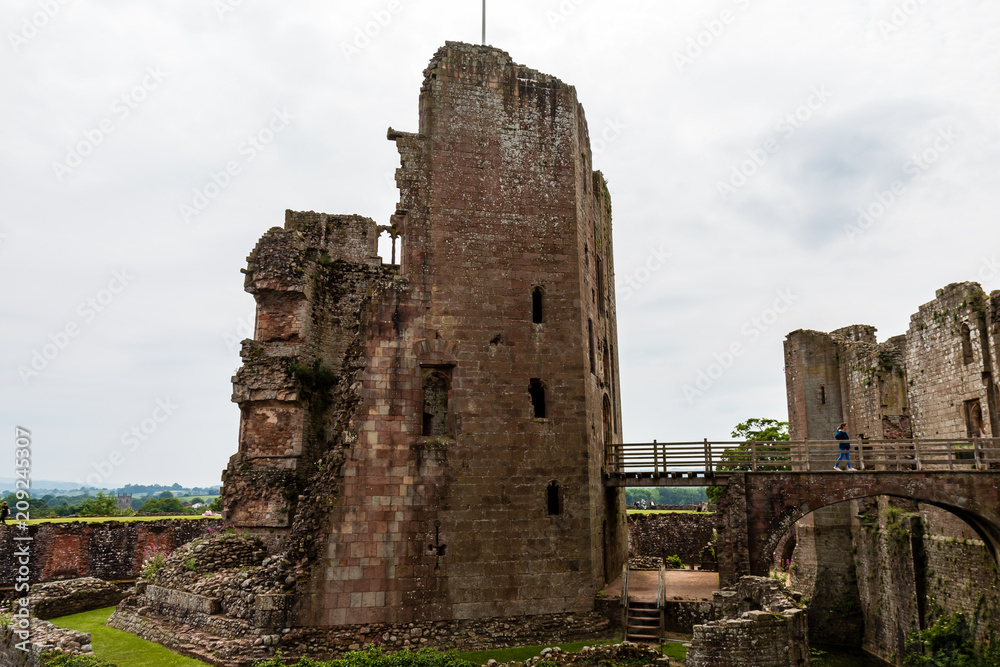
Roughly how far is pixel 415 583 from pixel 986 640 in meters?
15.4

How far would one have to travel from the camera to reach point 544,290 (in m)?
19.3

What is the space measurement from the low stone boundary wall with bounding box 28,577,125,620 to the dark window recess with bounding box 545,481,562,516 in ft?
54.8

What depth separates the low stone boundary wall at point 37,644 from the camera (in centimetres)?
1473

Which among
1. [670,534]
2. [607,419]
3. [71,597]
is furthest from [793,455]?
[71,597]

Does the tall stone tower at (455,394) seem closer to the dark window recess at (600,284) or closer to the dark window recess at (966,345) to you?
the dark window recess at (600,284)

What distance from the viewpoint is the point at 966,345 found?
66.0 ft

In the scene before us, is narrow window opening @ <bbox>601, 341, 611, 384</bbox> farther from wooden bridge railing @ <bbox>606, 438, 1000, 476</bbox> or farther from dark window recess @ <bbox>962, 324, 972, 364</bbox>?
dark window recess @ <bbox>962, 324, 972, 364</bbox>

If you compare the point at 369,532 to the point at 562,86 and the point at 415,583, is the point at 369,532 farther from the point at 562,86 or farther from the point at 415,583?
the point at 562,86

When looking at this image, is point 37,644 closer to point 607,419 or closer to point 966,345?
point 607,419

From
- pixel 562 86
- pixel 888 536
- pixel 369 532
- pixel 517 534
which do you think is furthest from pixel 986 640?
pixel 562 86

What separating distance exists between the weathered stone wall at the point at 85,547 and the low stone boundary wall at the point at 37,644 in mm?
12574

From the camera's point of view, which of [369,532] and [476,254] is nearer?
[369,532]

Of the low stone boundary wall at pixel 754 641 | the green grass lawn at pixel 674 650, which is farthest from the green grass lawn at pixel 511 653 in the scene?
the low stone boundary wall at pixel 754 641

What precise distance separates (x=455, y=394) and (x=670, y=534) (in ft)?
71.7
